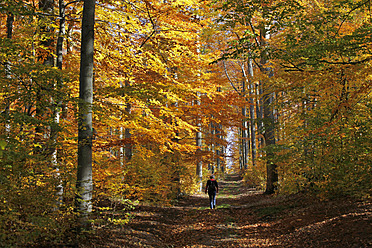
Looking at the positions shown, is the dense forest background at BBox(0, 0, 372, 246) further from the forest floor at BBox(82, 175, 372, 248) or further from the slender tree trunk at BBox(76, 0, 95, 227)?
the forest floor at BBox(82, 175, 372, 248)

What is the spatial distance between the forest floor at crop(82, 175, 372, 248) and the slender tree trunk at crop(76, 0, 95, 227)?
921 mm

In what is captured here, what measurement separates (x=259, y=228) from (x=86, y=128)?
6.40 metres

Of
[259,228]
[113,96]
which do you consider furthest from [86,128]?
[259,228]

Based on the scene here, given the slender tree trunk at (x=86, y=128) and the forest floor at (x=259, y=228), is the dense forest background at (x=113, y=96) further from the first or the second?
Answer: the forest floor at (x=259, y=228)

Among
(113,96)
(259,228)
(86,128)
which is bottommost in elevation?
(259,228)

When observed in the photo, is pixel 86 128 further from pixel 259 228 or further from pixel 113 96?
pixel 259 228

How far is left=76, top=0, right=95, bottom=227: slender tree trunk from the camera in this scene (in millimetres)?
6887

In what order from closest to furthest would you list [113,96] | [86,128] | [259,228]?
[86,128], [113,96], [259,228]

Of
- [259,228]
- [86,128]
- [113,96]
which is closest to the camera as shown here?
[86,128]

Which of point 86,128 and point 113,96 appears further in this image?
point 113,96

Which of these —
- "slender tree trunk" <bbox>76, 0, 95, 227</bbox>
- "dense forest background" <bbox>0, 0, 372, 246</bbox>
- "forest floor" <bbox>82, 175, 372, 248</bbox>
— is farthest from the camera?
"slender tree trunk" <bbox>76, 0, 95, 227</bbox>

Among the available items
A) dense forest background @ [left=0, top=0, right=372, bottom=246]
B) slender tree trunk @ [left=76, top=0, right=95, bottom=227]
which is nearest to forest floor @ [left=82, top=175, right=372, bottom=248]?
dense forest background @ [left=0, top=0, right=372, bottom=246]

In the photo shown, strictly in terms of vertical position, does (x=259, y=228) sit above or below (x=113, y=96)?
below

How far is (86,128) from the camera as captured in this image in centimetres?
716
